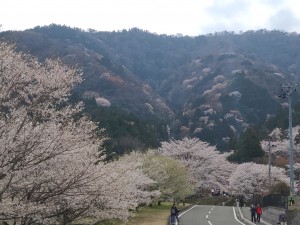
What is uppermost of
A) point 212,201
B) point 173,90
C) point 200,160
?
point 173,90

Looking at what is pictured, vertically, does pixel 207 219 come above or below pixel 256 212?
below

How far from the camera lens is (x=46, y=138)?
36.6ft

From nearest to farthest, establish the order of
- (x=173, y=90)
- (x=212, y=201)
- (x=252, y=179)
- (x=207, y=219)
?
(x=207, y=219) → (x=252, y=179) → (x=212, y=201) → (x=173, y=90)

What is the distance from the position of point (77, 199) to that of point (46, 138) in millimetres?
2698

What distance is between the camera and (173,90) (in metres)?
172

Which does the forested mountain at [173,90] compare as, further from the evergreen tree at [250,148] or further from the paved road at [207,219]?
the paved road at [207,219]

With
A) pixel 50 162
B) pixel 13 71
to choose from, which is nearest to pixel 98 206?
pixel 50 162

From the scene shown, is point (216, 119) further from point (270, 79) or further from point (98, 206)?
point (98, 206)

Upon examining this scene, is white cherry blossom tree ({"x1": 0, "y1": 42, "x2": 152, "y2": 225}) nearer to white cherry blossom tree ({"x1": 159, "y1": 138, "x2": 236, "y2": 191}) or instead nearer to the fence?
the fence

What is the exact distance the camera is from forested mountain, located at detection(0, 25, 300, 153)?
9019 centimetres

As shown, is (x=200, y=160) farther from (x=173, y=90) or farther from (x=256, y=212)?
(x=173, y=90)

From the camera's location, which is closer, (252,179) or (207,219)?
(207,219)

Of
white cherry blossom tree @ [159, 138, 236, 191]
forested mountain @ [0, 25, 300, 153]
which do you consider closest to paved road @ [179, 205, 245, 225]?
forested mountain @ [0, 25, 300, 153]

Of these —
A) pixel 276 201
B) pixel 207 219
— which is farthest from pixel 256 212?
pixel 207 219
